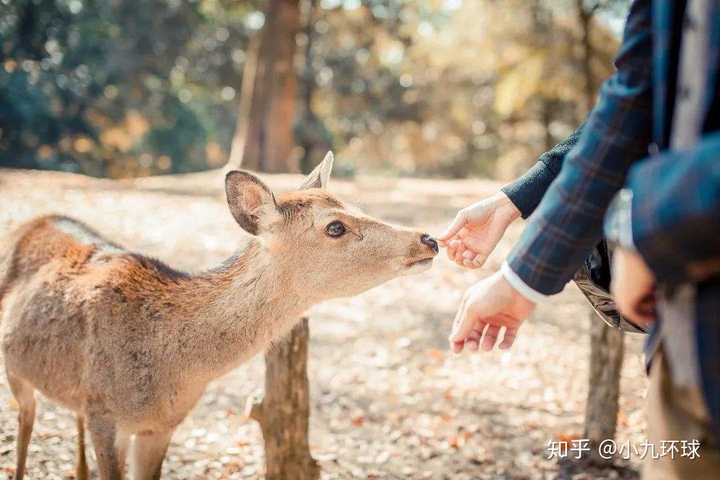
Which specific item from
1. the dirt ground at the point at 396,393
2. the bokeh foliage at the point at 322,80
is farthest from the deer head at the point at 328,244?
the bokeh foliage at the point at 322,80

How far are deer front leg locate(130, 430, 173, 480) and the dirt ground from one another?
3.03 feet

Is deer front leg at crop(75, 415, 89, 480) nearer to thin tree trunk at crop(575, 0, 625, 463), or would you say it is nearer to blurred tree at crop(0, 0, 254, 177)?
thin tree trunk at crop(575, 0, 625, 463)

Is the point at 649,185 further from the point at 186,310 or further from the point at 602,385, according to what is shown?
the point at 602,385

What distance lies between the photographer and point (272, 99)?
15594 millimetres

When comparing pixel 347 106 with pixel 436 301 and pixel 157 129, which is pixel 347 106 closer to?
pixel 157 129

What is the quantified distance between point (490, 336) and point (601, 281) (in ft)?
1.71

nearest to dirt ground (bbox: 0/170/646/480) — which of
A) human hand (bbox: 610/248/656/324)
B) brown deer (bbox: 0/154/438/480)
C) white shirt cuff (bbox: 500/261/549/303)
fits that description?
brown deer (bbox: 0/154/438/480)

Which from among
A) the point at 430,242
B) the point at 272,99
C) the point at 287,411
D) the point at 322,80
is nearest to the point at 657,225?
the point at 430,242

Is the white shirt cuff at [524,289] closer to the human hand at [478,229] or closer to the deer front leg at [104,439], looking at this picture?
the human hand at [478,229]

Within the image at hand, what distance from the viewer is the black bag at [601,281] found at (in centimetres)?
→ 206

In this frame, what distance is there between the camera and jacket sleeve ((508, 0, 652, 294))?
1.49m

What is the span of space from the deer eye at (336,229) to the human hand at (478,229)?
0.67m

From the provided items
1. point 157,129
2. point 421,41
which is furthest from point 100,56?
→ point 421,41

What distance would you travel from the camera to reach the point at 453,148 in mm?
30062
